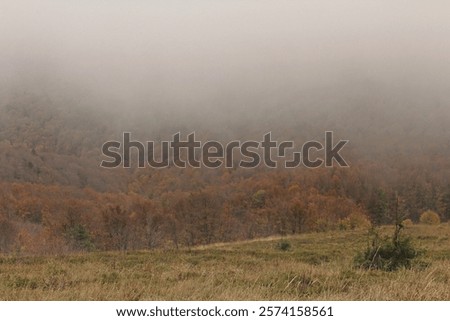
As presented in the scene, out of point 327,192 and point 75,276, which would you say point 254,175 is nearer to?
point 327,192

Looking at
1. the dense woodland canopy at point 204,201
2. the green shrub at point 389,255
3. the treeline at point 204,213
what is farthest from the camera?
the dense woodland canopy at point 204,201

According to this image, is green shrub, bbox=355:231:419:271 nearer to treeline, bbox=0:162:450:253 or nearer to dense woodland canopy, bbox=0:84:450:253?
dense woodland canopy, bbox=0:84:450:253

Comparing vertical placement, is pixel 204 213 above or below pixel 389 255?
below

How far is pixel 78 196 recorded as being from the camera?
135375 mm

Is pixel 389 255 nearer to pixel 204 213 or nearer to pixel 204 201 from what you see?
pixel 204 213

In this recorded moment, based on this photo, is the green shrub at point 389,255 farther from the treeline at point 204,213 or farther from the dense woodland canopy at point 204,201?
the treeline at point 204,213

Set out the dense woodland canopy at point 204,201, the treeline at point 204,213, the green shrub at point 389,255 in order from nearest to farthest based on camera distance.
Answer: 1. the green shrub at point 389,255
2. the treeline at point 204,213
3. the dense woodland canopy at point 204,201

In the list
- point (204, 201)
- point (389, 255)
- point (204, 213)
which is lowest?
point (204, 213)

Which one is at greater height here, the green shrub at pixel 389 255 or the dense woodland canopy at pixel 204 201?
the green shrub at pixel 389 255

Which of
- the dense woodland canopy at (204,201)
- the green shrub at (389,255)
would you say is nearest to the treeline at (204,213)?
the dense woodland canopy at (204,201)

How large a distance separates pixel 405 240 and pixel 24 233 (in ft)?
270

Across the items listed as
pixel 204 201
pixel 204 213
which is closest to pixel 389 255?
pixel 204 213

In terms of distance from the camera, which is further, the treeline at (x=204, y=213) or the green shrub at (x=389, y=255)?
the treeline at (x=204, y=213)
